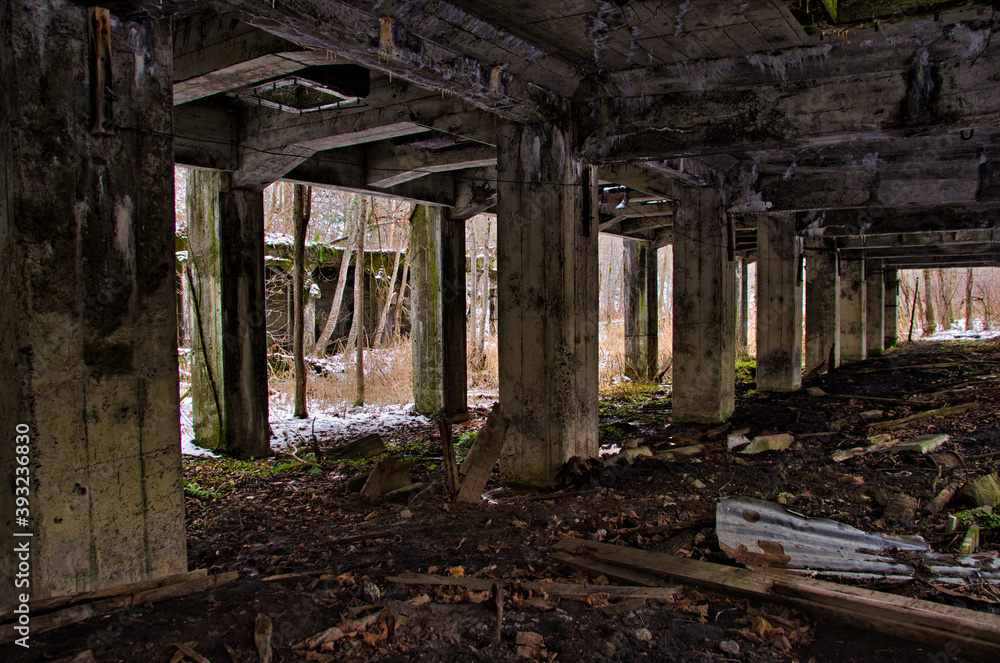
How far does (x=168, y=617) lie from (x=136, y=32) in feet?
10.0

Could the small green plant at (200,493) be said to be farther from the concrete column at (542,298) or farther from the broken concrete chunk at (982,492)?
the broken concrete chunk at (982,492)

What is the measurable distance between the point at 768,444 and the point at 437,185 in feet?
21.8

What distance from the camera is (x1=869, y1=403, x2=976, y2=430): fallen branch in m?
8.89

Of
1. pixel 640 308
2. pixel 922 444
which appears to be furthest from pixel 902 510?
pixel 640 308

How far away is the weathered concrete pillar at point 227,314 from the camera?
850 centimetres

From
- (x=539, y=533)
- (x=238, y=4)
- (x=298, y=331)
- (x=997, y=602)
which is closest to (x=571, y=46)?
(x=238, y=4)

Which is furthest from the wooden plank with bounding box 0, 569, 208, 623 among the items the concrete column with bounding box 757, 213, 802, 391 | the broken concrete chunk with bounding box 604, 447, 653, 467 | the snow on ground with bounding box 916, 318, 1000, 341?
the snow on ground with bounding box 916, 318, 1000, 341

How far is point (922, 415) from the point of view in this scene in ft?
30.8

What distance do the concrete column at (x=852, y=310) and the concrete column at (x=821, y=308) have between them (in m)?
3.02

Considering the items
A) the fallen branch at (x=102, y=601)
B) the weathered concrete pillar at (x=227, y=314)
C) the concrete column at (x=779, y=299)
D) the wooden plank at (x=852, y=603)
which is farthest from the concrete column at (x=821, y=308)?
the fallen branch at (x=102, y=601)

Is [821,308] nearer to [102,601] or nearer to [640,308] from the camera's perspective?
[640,308]

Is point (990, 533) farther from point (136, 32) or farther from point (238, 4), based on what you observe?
point (136, 32)

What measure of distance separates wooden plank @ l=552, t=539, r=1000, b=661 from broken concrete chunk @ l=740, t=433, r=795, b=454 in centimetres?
389

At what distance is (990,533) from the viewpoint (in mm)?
4656
